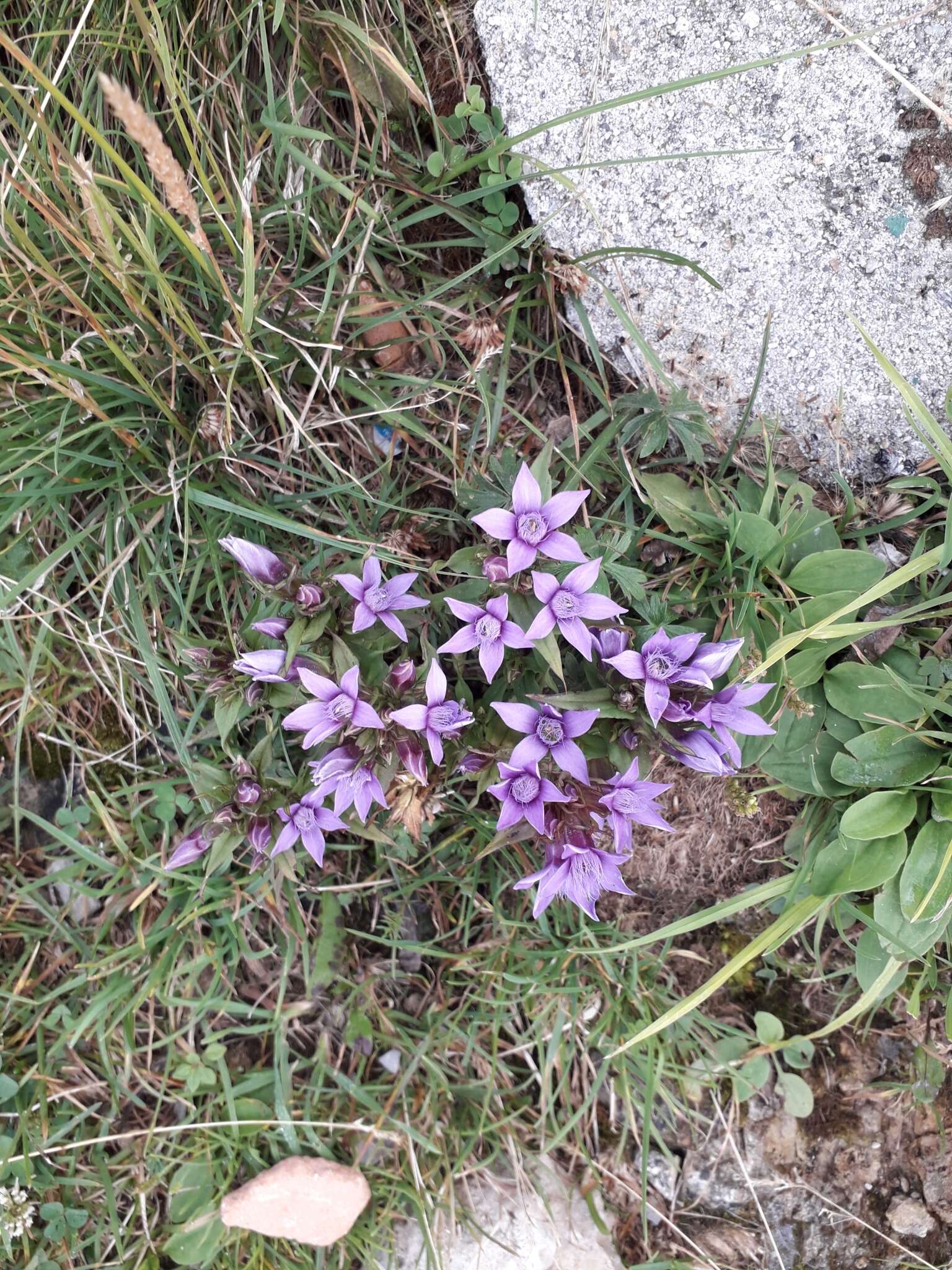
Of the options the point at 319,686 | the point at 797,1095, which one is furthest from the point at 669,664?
the point at 797,1095

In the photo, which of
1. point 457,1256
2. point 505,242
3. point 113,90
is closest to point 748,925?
point 457,1256

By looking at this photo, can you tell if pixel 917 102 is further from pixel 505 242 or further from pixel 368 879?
pixel 368 879

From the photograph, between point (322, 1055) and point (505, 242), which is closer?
point (505, 242)

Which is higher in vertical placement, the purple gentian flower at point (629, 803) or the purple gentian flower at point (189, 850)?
the purple gentian flower at point (629, 803)

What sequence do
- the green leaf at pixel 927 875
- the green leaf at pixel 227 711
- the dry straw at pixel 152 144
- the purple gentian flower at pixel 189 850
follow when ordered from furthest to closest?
the green leaf at pixel 927 875
the purple gentian flower at pixel 189 850
the green leaf at pixel 227 711
the dry straw at pixel 152 144

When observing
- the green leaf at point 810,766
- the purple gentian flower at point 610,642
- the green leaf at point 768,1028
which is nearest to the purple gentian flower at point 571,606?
the purple gentian flower at point 610,642

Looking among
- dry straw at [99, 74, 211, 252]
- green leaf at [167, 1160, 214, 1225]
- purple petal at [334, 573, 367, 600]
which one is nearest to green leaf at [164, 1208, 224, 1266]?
green leaf at [167, 1160, 214, 1225]

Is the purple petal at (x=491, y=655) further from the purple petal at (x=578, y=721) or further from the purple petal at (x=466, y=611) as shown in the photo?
the purple petal at (x=578, y=721)
